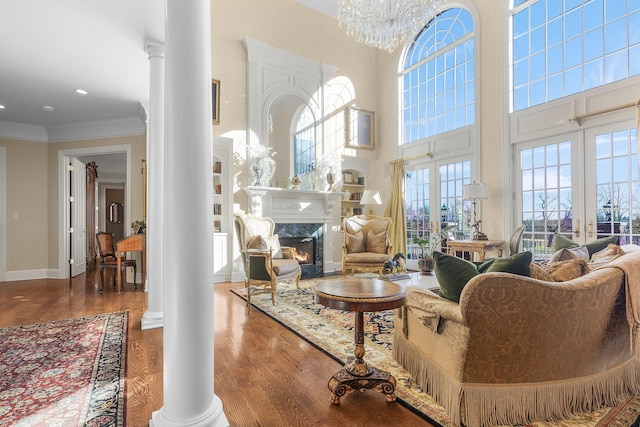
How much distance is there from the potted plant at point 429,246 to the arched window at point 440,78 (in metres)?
1.95

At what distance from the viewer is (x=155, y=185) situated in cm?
310

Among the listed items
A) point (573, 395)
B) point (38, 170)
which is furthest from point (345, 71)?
point (573, 395)

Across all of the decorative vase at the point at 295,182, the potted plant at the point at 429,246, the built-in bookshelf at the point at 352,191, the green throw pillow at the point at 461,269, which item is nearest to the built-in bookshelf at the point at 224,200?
the decorative vase at the point at 295,182

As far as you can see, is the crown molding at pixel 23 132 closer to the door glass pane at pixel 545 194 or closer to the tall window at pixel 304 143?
the tall window at pixel 304 143

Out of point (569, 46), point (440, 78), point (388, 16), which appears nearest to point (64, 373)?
point (388, 16)

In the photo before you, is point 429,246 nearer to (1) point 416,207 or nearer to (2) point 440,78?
(1) point 416,207

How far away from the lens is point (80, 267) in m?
6.64

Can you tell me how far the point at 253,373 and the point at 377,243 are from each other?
3584 millimetres

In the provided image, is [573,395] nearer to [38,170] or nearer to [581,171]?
[581,171]

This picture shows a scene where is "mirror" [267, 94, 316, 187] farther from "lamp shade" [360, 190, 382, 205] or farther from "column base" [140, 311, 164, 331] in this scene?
"column base" [140, 311, 164, 331]

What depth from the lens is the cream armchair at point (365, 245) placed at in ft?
16.8

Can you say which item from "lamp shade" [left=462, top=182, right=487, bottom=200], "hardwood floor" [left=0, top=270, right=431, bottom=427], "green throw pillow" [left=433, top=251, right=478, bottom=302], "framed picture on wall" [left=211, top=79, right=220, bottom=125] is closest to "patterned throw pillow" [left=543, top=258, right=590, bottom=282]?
"green throw pillow" [left=433, top=251, right=478, bottom=302]

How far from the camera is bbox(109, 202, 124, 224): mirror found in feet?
34.3

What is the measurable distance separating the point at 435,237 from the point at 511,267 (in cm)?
455
